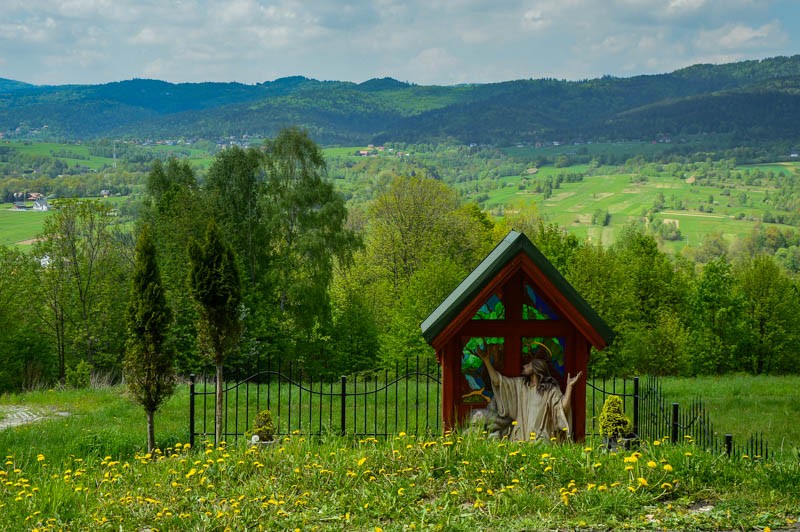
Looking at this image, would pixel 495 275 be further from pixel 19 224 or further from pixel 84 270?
pixel 19 224

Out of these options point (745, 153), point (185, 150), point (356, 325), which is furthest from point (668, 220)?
point (356, 325)

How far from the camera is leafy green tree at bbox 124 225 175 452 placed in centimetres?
1310

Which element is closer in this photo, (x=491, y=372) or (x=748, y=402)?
(x=491, y=372)

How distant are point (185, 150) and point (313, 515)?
14451 cm

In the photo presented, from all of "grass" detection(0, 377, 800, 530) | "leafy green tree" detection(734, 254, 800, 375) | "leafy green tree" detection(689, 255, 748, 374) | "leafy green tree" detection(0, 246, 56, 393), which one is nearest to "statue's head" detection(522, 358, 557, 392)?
"grass" detection(0, 377, 800, 530)

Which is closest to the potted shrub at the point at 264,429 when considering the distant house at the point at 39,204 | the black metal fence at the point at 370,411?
the black metal fence at the point at 370,411

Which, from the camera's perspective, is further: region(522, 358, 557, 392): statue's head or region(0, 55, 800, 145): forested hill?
region(0, 55, 800, 145): forested hill

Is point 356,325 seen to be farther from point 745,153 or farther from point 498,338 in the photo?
point 745,153

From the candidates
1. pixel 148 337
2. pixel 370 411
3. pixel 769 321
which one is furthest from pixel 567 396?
pixel 769 321

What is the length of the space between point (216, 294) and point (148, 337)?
1.42 m

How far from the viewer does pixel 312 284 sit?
37.3 metres

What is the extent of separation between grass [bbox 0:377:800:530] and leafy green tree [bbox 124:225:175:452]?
8.83 feet

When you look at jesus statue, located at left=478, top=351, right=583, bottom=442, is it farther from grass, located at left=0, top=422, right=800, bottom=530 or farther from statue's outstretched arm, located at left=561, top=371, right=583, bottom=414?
grass, located at left=0, top=422, right=800, bottom=530

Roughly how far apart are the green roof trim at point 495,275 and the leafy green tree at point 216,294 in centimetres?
463
